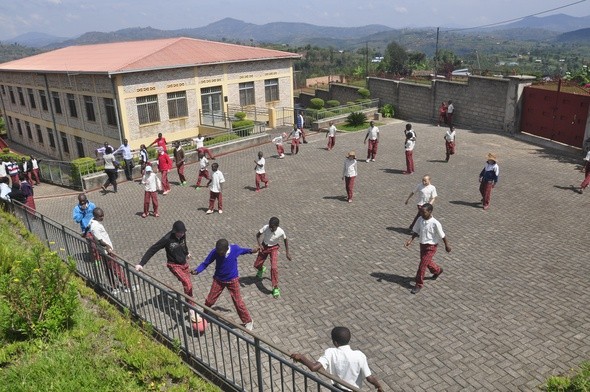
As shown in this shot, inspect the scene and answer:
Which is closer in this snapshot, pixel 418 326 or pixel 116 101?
pixel 418 326

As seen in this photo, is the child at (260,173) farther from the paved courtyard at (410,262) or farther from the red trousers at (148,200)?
the red trousers at (148,200)

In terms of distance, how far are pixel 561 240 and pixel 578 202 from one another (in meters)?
3.48

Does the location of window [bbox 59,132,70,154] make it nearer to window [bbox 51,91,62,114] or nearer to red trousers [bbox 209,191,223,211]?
window [bbox 51,91,62,114]

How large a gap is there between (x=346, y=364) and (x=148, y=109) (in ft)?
82.9

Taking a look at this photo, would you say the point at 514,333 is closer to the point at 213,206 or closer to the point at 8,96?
the point at 213,206

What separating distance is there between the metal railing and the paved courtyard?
868mm

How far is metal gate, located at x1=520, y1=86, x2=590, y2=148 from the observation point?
20.4 m

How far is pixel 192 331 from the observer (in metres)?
6.78

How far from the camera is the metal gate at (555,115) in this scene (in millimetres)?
20359

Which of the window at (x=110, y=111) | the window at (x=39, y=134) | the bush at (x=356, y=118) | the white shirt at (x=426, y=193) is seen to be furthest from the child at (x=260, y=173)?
the window at (x=39, y=134)

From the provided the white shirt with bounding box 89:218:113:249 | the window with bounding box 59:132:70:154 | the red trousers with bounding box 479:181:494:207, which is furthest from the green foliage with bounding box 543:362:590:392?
the window with bounding box 59:132:70:154

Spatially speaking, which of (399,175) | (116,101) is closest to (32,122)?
(116,101)

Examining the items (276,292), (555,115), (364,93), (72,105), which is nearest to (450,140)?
(555,115)

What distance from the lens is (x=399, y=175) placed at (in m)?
18.0
